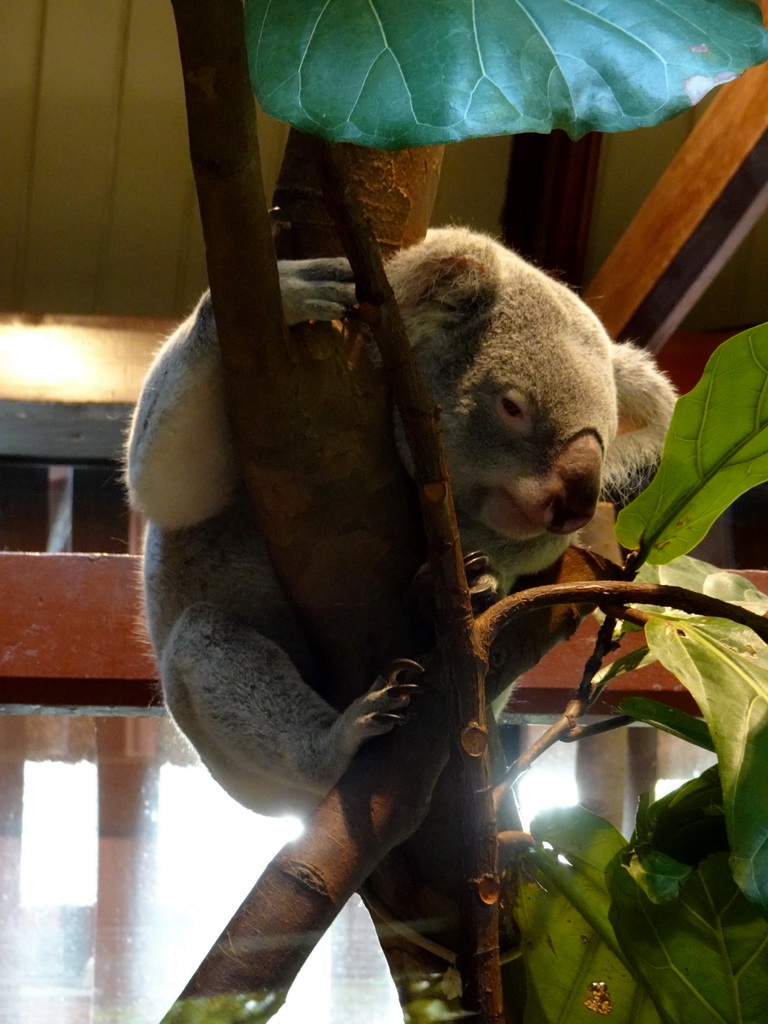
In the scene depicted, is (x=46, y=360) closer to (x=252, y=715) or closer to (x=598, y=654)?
(x=252, y=715)

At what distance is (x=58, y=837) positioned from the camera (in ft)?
5.72

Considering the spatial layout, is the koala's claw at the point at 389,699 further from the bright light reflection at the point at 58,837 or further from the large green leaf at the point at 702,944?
the bright light reflection at the point at 58,837

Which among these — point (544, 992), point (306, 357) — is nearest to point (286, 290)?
point (306, 357)

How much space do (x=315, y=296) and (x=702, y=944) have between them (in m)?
0.75

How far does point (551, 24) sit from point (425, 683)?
0.63 meters

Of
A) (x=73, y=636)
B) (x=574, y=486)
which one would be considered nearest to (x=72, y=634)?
(x=73, y=636)

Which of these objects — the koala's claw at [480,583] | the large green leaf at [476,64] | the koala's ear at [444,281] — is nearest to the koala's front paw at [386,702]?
the koala's claw at [480,583]

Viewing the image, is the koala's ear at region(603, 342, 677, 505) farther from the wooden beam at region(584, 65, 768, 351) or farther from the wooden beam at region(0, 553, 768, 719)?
the wooden beam at region(584, 65, 768, 351)

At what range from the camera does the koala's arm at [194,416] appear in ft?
3.49

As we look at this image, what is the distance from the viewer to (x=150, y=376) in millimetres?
1301

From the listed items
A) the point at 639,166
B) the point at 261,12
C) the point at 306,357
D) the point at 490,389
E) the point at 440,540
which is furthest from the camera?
the point at 639,166

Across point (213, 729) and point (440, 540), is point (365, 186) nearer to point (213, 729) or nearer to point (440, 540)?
point (440, 540)

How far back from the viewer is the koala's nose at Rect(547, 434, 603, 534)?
117cm

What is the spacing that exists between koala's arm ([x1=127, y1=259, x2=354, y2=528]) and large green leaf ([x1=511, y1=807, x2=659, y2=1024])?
55cm
